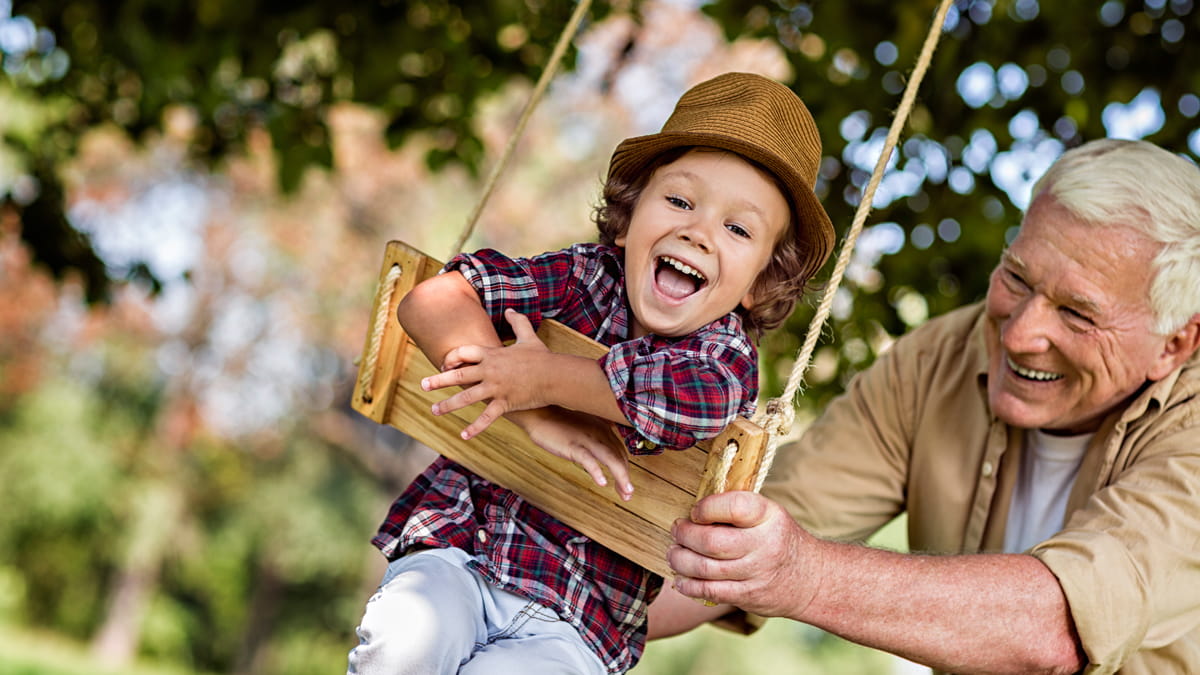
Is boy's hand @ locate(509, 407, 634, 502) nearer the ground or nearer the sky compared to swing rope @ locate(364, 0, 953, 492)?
nearer the ground

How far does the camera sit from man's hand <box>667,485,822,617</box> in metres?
1.82

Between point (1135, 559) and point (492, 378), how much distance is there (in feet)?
4.06

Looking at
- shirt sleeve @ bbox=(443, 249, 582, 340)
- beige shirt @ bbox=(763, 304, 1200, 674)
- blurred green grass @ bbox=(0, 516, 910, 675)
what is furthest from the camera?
blurred green grass @ bbox=(0, 516, 910, 675)

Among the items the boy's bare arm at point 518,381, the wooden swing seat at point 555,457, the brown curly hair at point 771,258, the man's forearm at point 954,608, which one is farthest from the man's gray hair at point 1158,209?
the boy's bare arm at point 518,381

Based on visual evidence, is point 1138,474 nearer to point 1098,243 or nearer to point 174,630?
point 1098,243

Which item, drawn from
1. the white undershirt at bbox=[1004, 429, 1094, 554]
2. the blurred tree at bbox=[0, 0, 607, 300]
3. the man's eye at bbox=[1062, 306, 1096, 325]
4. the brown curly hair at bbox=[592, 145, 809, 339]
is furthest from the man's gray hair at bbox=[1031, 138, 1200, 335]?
the blurred tree at bbox=[0, 0, 607, 300]

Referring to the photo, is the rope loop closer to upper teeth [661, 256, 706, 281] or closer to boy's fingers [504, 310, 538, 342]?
boy's fingers [504, 310, 538, 342]

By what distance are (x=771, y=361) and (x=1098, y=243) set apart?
1495 millimetres

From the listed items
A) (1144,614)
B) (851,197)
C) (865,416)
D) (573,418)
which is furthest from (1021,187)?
(573,418)

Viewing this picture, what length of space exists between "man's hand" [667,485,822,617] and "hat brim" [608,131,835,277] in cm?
43

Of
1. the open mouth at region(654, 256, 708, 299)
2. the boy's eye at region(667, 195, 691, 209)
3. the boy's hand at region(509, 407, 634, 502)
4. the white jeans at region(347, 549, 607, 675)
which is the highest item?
the boy's eye at region(667, 195, 691, 209)

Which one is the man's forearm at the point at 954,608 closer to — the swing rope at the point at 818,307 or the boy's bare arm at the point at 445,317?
the swing rope at the point at 818,307

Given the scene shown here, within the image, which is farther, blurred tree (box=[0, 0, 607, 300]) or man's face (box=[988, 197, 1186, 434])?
blurred tree (box=[0, 0, 607, 300])

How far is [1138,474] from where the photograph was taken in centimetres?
234
